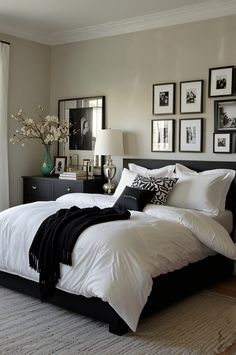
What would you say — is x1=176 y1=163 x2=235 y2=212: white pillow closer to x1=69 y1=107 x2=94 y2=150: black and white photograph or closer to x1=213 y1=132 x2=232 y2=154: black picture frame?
x1=213 y1=132 x2=232 y2=154: black picture frame

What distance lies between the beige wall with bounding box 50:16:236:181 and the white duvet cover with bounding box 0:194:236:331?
1.28 meters

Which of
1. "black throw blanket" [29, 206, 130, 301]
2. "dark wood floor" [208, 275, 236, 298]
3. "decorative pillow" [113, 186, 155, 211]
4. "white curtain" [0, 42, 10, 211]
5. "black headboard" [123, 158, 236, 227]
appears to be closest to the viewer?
"black throw blanket" [29, 206, 130, 301]

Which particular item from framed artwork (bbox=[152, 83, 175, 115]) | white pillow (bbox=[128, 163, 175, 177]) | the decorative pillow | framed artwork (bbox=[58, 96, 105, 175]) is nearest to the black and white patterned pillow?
the decorative pillow

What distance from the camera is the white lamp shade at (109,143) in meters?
5.40

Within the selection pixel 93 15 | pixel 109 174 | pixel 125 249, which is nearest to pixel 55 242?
pixel 125 249

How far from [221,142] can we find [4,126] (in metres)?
2.67

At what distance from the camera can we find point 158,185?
4.50m

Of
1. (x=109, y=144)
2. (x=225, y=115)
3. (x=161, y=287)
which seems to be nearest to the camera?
(x=161, y=287)

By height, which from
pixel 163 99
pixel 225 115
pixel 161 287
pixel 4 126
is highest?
pixel 163 99

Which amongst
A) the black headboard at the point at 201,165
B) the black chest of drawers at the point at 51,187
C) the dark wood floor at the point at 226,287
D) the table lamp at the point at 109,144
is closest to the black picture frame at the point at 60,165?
the black chest of drawers at the point at 51,187

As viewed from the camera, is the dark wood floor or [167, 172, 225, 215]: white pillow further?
[167, 172, 225, 215]: white pillow

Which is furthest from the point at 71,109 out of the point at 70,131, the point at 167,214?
the point at 167,214

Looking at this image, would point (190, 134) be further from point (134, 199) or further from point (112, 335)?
point (112, 335)

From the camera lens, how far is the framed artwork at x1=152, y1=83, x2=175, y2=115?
5.22 metres
